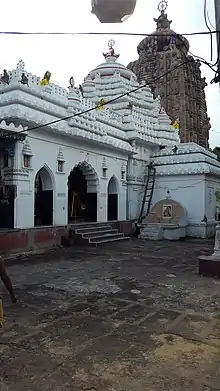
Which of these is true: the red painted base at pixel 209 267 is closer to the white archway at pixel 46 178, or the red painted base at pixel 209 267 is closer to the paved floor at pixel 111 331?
the paved floor at pixel 111 331

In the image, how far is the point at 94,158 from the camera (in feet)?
51.3

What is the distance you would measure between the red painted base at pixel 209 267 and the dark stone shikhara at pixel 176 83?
82.3 ft

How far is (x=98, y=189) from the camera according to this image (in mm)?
15836

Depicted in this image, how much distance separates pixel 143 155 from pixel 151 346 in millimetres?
16039

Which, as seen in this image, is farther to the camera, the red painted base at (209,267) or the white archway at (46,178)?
the white archway at (46,178)

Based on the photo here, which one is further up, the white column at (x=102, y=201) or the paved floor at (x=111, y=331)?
the white column at (x=102, y=201)

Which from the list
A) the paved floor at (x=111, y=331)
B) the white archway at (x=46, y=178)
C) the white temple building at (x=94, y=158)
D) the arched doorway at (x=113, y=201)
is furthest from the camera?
the arched doorway at (x=113, y=201)

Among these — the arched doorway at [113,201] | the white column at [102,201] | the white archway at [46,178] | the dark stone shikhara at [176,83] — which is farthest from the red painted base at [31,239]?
the dark stone shikhara at [176,83]

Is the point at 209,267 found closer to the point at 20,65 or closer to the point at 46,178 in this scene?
the point at 46,178

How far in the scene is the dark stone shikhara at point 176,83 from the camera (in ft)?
107

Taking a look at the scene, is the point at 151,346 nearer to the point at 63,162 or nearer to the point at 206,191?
the point at 63,162

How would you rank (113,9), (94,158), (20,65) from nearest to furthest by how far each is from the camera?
(113,9) < (20,65) < (94,158)

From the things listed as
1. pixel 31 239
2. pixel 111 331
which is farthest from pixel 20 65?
pixel 111 331

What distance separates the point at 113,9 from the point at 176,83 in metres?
31.0
